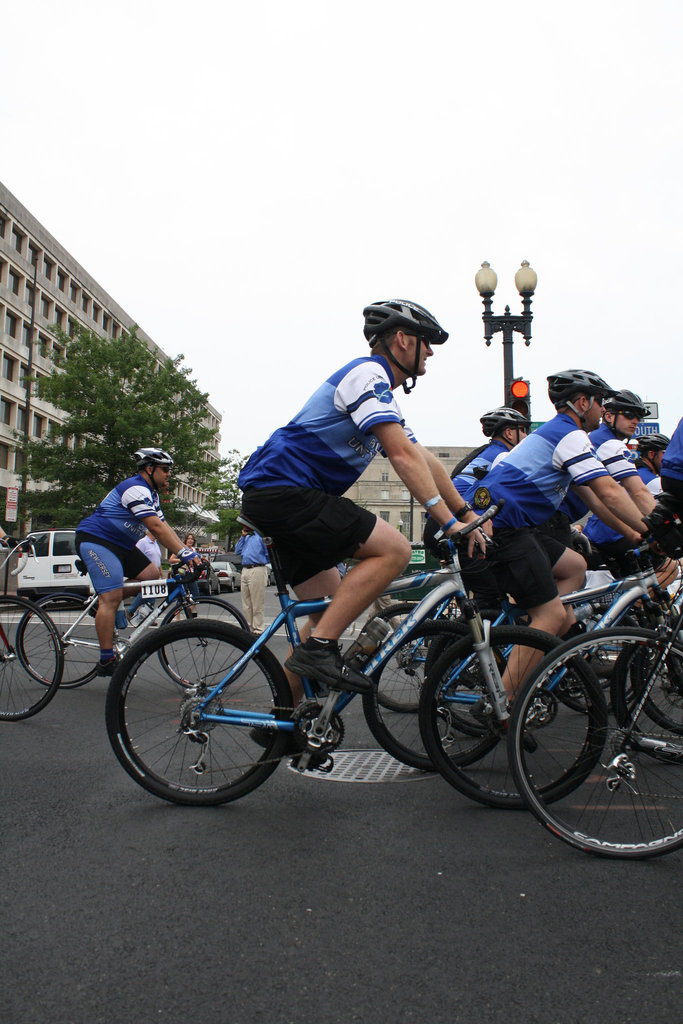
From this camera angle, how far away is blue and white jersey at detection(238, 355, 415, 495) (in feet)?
11.2

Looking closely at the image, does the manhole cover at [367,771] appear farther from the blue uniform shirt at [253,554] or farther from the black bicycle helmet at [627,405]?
the blue uniform shirt at [253,554]

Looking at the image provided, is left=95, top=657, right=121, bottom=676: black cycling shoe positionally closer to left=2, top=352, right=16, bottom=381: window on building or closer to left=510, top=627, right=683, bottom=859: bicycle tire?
left=510, top=627, right=683, bottom=859: bicycle tire

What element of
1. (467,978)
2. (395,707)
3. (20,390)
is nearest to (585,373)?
(395,707)

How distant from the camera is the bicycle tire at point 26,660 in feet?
18.0

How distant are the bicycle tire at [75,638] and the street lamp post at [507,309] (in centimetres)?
793

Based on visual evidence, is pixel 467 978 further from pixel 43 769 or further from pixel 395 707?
pixel 43 769

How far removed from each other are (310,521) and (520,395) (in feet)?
24.1

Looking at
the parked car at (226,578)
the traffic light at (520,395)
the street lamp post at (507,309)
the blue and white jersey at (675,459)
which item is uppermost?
the street lamp post at (507,309)

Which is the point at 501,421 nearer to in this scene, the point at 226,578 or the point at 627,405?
the point at 627,405

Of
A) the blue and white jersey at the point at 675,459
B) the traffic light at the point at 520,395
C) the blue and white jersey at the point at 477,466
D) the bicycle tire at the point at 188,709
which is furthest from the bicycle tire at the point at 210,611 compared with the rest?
the traffic light at the point at 520,395

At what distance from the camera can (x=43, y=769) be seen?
4.15 m

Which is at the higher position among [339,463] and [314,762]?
[339,463]

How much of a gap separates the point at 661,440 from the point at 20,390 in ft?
168

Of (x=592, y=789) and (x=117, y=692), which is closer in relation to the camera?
(x=592, y=789)
